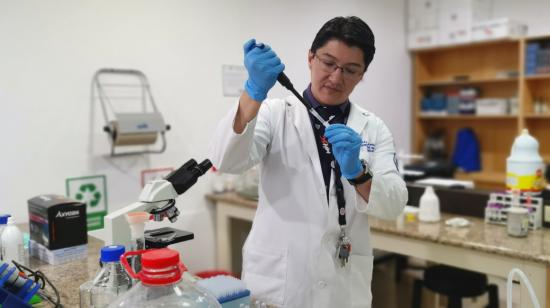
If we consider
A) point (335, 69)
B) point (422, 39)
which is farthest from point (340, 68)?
point (422, 39)

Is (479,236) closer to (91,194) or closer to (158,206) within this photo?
(158,206)

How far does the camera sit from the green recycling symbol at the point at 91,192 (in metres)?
2.51

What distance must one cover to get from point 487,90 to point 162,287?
445 cm

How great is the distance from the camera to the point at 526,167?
2.14 meters

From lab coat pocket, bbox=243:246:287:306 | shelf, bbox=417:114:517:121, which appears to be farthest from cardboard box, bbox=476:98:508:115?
lab coat pocket, bbox=243:246:287:306

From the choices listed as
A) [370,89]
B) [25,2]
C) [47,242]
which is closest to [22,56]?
A: [25,2]

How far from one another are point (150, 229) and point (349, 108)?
82 cm

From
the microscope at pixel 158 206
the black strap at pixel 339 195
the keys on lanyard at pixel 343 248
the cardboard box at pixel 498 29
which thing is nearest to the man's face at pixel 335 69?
the black strap at pixel 339 195

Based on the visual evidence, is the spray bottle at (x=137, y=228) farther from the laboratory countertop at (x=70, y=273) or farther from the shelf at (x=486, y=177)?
the shelf at (x=486, y=177)

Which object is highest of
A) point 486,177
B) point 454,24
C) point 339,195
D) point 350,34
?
point 454,24

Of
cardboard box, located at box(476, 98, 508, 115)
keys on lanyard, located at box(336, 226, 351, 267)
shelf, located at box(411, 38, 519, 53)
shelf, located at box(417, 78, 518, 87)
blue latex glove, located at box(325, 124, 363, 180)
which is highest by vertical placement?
shelf, located at box(411, 38, 519, 53)

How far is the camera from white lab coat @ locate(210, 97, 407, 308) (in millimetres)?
1431

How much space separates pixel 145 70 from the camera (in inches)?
107

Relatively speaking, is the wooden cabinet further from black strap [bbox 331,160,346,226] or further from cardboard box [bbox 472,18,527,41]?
black strap [bbox 331,160,346,226]
